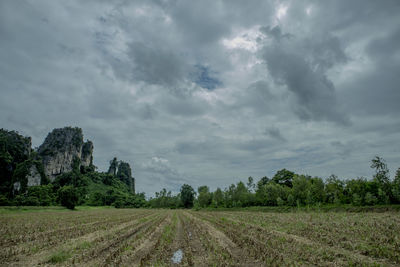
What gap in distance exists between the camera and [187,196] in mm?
124812

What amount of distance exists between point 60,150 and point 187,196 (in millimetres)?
84115

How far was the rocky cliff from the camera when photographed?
129875 millimetres

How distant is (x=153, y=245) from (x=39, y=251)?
625 centimetres

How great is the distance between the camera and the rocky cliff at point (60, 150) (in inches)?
5113

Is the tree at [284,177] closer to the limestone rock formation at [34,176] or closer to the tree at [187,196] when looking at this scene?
the tree at [187,196]

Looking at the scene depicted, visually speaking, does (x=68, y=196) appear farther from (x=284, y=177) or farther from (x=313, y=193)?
(x=284, y=177)

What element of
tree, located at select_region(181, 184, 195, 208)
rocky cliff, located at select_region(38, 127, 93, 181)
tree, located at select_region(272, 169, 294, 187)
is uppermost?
rocky cliff, located at select_region(38, 127, 93, 181)

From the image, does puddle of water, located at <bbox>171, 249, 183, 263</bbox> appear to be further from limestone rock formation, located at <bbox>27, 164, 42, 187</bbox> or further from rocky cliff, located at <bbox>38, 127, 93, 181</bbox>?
rocky cliff, located at <bbox>38, 127, 93, 181</bbox>

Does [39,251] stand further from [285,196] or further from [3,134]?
[3,134]

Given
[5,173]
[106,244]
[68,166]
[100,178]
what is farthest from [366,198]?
[100,178]

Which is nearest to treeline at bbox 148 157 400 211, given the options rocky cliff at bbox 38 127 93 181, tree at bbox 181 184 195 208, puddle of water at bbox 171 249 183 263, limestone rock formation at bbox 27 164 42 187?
tree at bbox 181 184 195 208

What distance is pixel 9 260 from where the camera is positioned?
1054 centimetres

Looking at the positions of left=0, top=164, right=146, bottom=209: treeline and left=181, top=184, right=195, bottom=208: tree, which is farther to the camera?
left=181, top=184, right=195, bottom=208: tree

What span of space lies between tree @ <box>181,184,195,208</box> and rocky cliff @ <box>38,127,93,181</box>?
74492 mm
